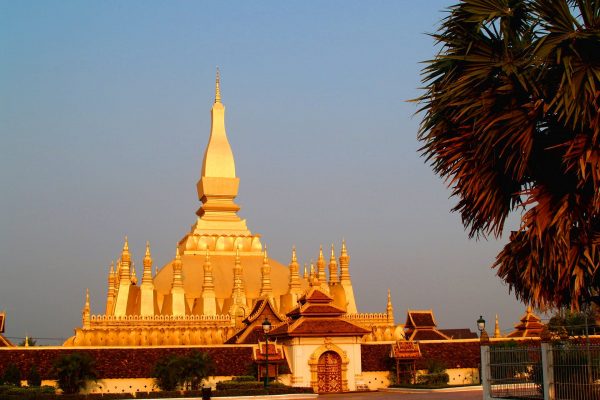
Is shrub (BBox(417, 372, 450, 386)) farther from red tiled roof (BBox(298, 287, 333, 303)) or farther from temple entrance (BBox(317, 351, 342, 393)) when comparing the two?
red tiled roof (BBox(298, 287, 333, 303))

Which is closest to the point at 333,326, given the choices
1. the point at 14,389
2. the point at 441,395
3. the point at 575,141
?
the point at 441,395

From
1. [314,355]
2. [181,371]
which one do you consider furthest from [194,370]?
[314,355]

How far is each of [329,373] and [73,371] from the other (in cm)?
921

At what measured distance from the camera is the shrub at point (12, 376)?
31581 mm

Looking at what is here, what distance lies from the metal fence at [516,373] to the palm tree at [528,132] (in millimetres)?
3139

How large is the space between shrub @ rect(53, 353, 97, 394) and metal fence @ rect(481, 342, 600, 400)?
55.7ft

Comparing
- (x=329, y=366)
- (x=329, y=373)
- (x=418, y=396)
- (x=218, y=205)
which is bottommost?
(x=418, y=396)

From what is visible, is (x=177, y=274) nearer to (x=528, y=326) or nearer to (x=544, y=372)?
(x=528, y=326)

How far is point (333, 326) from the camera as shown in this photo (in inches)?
1308

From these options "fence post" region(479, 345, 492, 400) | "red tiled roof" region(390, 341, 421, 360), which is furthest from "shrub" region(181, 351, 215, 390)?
"fence post" region(479, 345, 492, 400)

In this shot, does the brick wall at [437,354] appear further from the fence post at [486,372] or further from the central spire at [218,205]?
the central spire at [218,205]

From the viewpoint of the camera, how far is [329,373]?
33.0 metres

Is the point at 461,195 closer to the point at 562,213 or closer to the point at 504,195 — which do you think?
the point at 504,195

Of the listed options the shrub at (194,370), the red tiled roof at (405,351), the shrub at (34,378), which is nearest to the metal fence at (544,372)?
the shrub at (194,370)
